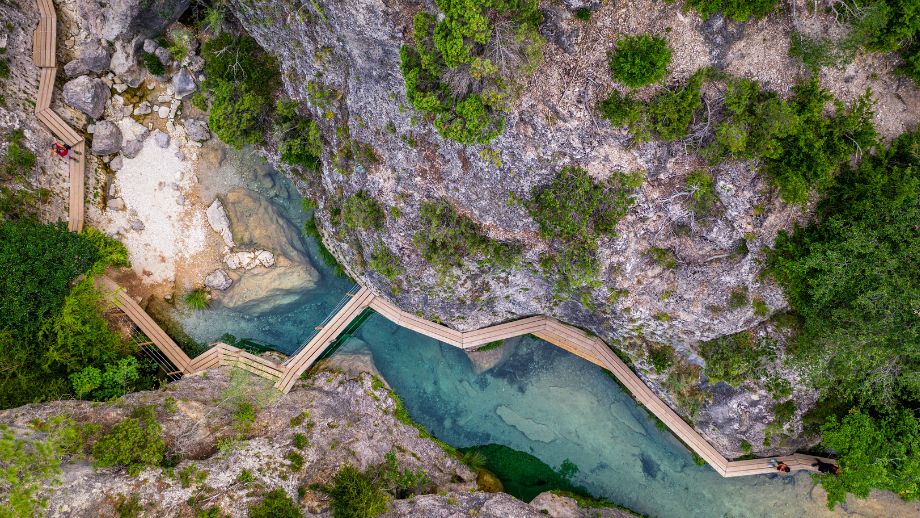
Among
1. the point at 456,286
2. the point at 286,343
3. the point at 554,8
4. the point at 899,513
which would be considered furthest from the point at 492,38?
the point at 899,513

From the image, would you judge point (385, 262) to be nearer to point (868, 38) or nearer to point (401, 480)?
point (401, 480)

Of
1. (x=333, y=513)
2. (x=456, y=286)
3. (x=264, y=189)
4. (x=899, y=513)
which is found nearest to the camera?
(x=333, y=513)

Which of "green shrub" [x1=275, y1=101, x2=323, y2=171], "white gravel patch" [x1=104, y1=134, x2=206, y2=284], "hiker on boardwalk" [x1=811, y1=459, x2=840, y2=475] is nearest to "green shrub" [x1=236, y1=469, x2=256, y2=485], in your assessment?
"white gravel patch" [x1=104, y1=134, x2=206, y2=284]

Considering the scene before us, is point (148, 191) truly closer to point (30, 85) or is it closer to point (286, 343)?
point (30, 85)

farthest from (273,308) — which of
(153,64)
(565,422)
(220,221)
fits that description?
(565,422)

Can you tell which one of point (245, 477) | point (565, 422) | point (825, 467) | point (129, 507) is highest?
point (825, 467)

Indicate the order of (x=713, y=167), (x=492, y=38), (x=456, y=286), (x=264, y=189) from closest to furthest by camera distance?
(x=492, y=38)
(x=713, y=167)
(x=456, y=286)
(x=264, y=189)

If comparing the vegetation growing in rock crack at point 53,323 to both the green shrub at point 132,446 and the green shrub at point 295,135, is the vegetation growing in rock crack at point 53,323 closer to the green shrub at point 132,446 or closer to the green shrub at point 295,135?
the green shrub at point 132,446
